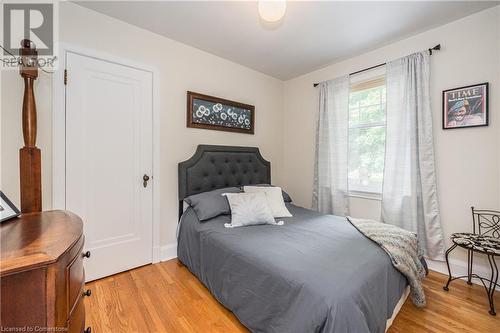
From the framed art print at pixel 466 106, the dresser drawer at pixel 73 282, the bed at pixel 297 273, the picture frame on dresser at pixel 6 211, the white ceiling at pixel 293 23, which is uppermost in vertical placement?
the white ceiling at pixel 293 23

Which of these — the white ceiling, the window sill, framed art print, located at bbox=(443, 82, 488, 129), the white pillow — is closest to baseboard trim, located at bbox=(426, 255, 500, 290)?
the window sill

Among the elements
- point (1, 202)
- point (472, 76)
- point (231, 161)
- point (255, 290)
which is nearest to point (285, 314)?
point (255, 290)

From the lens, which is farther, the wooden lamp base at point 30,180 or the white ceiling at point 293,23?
the white ceiling at point 293,23

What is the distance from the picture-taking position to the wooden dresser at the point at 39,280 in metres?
0.68

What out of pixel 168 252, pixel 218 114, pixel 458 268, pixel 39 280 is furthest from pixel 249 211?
pixel 458 268

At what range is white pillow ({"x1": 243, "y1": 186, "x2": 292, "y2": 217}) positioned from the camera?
93.7 inches

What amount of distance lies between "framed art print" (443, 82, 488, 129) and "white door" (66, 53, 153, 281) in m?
3.01

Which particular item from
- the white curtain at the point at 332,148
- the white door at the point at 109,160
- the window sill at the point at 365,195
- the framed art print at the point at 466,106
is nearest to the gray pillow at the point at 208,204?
the white door at the point at 109,160

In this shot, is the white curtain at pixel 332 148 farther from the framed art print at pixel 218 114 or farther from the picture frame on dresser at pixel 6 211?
the picture frame on dresser at pixel 6 211

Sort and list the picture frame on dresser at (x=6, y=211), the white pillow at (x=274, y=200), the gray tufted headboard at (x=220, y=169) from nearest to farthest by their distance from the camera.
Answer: the picture frame on dresser at (x=6, y=211) → the white pillow at (x=274, y=200) → the gray tufted headboard at (x=220, y=169)

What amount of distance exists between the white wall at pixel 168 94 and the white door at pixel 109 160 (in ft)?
0.49

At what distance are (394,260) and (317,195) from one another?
168 cm

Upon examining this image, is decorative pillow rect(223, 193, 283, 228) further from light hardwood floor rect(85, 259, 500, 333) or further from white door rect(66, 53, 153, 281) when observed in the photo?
white door rect(66, 53, 153, 281)

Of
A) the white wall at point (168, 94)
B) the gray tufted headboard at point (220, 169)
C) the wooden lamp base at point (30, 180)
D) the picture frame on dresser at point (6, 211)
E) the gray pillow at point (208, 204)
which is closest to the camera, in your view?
the picture frame on dresser at point (6, 211)
